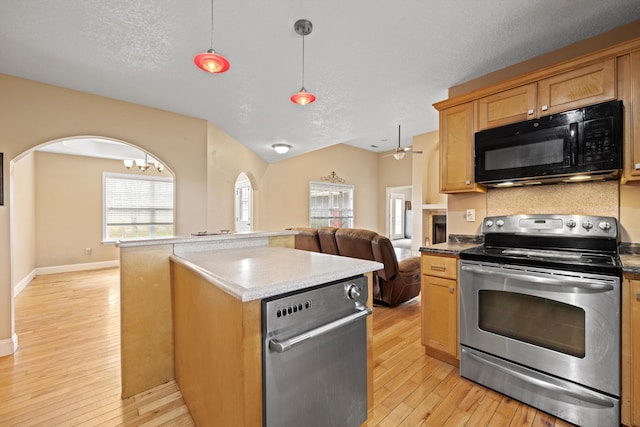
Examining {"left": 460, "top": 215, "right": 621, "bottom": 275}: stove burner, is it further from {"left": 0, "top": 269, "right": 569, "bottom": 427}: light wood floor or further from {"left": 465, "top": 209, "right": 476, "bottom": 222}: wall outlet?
{"left": 0, "top": 269, "right": 569, "bottom": 427}: light wood floor

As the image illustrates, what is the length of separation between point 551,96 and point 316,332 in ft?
7.70

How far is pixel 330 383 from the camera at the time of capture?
1233 millimetres

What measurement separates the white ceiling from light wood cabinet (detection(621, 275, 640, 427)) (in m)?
1.78

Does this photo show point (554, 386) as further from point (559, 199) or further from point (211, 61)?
point (211, 61)

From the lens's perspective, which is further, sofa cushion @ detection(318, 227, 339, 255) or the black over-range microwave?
sofa cushion @ detection(318, 227, 339, 255)

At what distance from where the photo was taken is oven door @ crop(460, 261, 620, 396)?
1520mm

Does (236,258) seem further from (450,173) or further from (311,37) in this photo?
(450,173)

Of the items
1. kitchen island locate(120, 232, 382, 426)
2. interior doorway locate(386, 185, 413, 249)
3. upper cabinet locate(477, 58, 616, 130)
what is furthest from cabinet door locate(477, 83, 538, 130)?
interior doorway locate(386, 185, 413, 249)

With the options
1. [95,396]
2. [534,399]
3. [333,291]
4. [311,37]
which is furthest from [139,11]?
[534,399]

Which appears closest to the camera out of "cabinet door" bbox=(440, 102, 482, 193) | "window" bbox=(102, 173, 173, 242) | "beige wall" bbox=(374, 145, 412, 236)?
"cabinet door" bbox=(440, 102, 482, 193)

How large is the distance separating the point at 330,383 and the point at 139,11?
2.49 meters

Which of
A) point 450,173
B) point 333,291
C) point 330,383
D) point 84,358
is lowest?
point 84,358

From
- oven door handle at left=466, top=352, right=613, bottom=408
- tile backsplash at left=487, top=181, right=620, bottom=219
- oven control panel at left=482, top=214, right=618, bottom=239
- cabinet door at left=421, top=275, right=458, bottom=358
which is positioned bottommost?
oven door handle at left=466, top=352, right=613, bottom=408

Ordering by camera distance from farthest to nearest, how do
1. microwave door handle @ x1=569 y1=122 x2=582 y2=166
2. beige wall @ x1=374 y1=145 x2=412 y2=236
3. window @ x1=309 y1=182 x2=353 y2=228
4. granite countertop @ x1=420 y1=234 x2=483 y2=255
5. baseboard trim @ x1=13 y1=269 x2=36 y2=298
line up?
beige wall @ x1=374 y1=145 x2=412 y2=236
window @ x1=309 y1=182 x2=353 y2=228
baseboard trim @ x1=13 y1=269 x2=36 y2=298
granite countertop @ x1=420 y1=234 x2=483 y2=255
microwave door handle @ x1=569 y1=122 x2=582 y2=166
